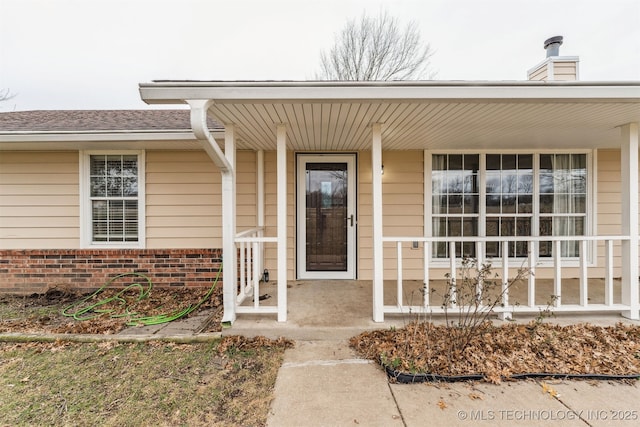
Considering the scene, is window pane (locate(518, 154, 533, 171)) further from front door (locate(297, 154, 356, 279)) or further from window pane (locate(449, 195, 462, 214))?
front door (locate(297, 154, 356, 279))

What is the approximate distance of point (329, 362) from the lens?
262cm

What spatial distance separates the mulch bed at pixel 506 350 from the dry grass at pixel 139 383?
1.05 metres

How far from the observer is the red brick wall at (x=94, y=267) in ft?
15.3

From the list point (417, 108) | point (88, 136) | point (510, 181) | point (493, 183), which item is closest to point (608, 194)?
point (510, 181)

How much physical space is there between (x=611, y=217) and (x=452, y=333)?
4262 mm

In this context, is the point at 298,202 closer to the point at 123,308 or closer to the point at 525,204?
the point at 123,308

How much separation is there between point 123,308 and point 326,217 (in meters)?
3.19

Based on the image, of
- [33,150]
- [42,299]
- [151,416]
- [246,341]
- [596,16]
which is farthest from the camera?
[596,16]

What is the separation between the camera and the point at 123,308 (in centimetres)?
397

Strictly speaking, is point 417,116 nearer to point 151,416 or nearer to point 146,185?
point 151,416

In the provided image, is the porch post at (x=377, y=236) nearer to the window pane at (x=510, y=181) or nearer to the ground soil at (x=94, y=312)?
the ground soil at (x=94, y=312)

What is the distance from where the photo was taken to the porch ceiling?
99.3 inches

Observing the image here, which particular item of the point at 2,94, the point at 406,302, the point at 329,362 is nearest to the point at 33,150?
the point at 329,362

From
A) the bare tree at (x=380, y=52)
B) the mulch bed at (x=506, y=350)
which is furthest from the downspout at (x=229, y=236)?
the bare tree at (x=380, y=52)
